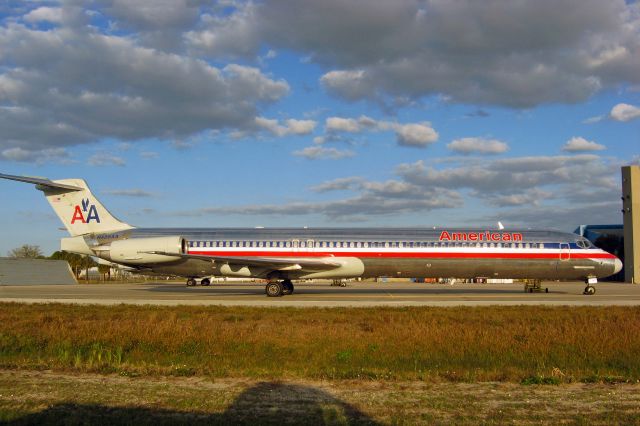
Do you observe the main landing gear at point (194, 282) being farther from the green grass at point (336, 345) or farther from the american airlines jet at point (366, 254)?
the green grass at point (336, 345)

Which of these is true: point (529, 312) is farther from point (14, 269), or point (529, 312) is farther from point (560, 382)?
point (14, 269)

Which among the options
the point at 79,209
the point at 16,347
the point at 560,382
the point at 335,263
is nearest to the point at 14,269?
the point at 79,209

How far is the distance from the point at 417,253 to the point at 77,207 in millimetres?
19805

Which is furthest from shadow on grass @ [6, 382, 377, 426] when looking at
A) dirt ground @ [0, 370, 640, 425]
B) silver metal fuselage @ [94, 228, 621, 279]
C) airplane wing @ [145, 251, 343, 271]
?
silver metal fuselage @ [94, 228, 621, 279]

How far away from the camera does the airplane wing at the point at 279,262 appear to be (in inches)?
1124

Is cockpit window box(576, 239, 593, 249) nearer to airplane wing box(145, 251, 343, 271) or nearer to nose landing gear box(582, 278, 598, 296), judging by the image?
nose landing gear box(582, 278, 598, 296)

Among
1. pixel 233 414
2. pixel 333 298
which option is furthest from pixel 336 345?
pixel 333 298

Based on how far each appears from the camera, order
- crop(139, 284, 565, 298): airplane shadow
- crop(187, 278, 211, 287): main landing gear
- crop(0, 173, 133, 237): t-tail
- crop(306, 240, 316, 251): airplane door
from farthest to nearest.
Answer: crop(187, 278, 211, 287): main landing gear
crop(139, 284, 565, 298): airplane shadow
crop(0, 173, 133, 237): t-tail
crop(306, 240, 316, 251): airplane door

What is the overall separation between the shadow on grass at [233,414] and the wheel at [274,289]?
71.0 ft

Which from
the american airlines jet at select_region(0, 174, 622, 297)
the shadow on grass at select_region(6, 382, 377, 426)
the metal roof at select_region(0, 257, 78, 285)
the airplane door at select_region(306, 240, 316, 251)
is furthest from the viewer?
the metal roof at select_region(0, 257, 78, 285)

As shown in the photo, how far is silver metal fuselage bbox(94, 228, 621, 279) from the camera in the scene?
2970 centimetres

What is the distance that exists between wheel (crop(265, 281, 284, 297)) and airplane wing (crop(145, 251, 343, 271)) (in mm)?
870

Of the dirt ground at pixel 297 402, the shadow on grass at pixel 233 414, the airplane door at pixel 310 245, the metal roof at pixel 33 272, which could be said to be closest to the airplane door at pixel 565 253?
the airplane door at pixel 310 245

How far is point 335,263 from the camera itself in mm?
29484
